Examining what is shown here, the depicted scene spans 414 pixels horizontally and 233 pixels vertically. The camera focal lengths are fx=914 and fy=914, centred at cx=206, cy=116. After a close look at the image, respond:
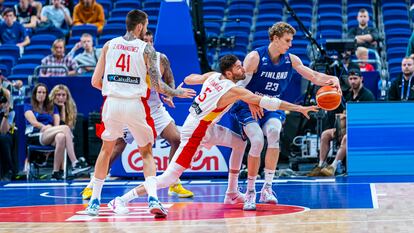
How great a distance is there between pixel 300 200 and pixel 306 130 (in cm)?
450

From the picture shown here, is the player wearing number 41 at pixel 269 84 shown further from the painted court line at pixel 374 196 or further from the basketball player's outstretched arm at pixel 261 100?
the painted court line at pixel 374 196

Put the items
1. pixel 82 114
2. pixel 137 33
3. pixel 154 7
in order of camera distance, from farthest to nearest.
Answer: pixel 154 7 < pixel 82 114 < pixel 137 33

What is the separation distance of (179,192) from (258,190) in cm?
110

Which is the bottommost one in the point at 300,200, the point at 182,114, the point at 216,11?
the point at 300,200

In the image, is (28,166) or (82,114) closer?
(28,166)

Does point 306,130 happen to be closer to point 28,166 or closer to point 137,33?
point 28,166

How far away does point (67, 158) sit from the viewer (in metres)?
13.9

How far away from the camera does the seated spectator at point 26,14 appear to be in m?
18.9

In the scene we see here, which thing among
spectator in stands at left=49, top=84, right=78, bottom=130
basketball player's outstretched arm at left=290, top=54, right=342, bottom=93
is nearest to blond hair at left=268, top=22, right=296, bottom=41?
basketball player's outstretched arm at left=290, top=54, right=342, bottom=93

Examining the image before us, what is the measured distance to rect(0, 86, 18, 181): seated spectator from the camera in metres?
13.5

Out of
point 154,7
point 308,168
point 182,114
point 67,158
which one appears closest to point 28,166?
point 67,158

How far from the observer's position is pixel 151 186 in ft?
28.2

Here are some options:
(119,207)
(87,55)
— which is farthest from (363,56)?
(119,207)

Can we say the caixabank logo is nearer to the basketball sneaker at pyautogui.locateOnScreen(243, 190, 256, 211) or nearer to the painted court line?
the painted court line
